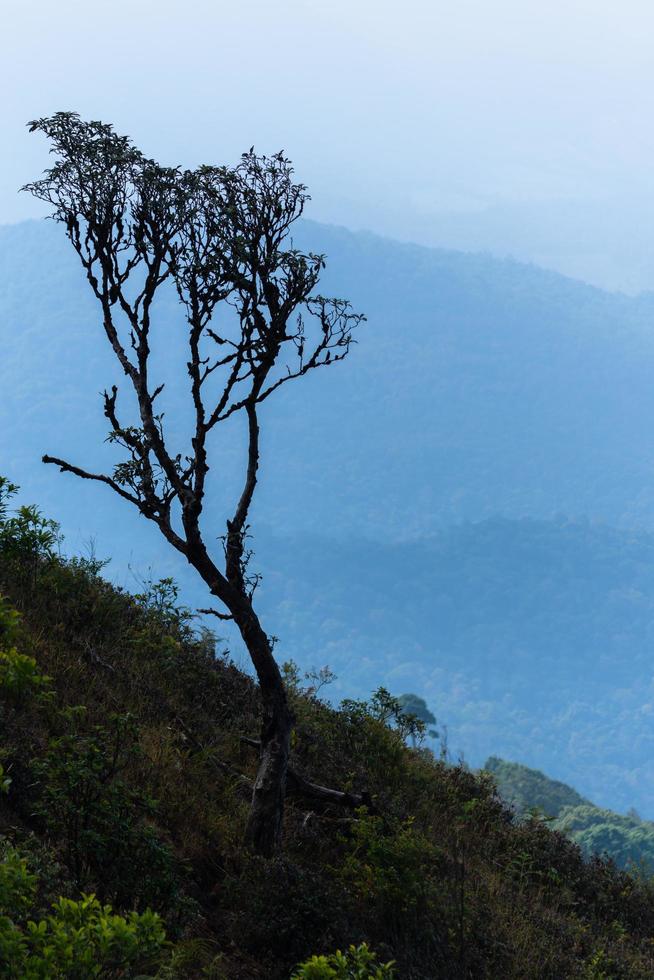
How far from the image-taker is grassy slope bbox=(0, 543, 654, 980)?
6.99 meters

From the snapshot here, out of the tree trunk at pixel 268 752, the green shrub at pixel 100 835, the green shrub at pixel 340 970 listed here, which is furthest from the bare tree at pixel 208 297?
the green shrub at pixel 340 970

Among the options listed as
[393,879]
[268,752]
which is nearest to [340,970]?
[393,879]

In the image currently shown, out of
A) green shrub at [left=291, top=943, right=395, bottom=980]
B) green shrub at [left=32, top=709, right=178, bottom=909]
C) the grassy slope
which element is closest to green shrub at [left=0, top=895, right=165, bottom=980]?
green shrub at [left=291, top=943, right=395, bottom=980]

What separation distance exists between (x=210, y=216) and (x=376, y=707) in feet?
23.3

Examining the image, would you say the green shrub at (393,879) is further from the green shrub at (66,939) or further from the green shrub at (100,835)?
the green shrub at (66,939)

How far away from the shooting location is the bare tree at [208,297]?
866 centimetres

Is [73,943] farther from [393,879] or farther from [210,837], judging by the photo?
[393,879]

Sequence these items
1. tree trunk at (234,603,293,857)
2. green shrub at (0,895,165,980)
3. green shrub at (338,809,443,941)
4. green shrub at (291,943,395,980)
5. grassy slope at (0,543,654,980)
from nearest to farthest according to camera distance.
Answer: green shrub at (0,895,165,980) → green shrub at (291,943,395,980) → grassy slope at (0,543,654,980) → green shrub at (338,809,443,941) → tree trunk at (234,603,293,857)

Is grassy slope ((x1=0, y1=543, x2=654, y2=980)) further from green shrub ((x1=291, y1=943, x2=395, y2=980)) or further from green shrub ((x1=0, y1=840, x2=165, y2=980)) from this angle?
green shrub ((x1=291, y1=943, x2=395, y2=980))

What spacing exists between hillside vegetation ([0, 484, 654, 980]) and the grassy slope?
0.08 ft

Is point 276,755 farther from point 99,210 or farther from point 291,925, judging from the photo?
point 99,210

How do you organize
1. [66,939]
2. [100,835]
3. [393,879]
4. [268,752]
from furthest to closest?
[268,752] < [393,879] < [100,835] < [66,939]

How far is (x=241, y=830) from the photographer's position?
8586 millimetres

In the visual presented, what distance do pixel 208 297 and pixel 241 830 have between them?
458 cm
